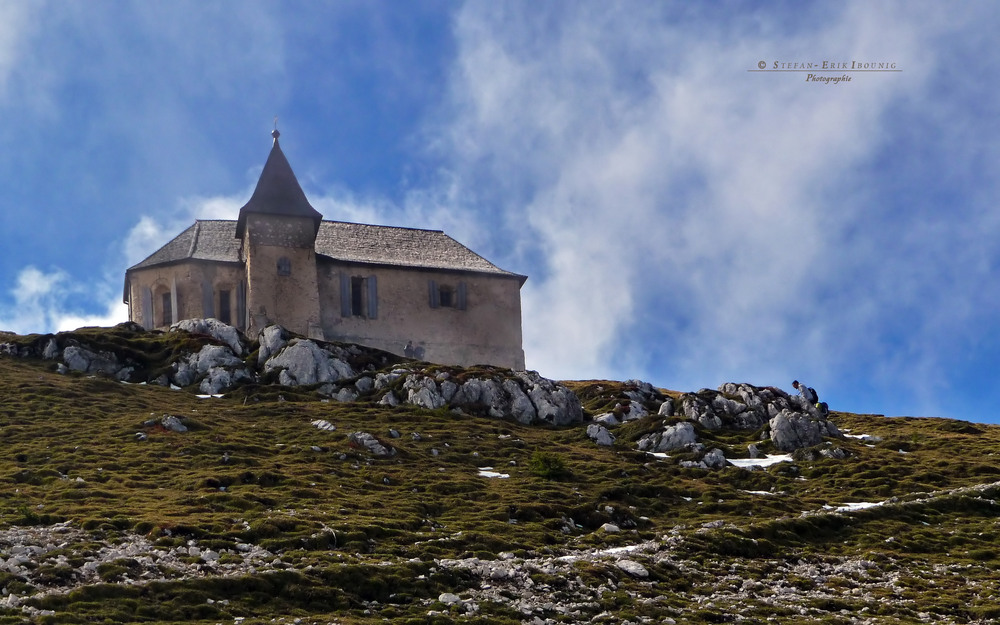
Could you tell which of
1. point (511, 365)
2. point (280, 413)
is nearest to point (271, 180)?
point (511, 365)

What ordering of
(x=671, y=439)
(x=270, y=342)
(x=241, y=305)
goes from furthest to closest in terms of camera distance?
(x=241, y=305) → (x=270, y=342) → (x=671, y=439)

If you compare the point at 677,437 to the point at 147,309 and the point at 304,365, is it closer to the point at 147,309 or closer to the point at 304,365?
the point at 304,365

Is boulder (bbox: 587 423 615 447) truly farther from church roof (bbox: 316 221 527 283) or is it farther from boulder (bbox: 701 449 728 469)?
church roof (bbox: 316 221 527 283)

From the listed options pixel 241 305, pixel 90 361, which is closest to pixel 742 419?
pixel 241 305

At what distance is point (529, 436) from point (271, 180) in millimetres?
35525

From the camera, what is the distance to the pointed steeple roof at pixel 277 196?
8219cm

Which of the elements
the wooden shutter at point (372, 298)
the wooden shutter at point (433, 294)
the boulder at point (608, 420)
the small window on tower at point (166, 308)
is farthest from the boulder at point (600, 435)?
the small window on tower at point (166, 308)

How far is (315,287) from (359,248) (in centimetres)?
769

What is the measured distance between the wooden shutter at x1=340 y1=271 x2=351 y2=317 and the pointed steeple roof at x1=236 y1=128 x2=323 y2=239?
4.48m

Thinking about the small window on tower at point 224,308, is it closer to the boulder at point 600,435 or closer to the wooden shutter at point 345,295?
the wooden shutter at point 345,295

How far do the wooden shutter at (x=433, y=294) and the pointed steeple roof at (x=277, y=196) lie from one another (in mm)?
9857

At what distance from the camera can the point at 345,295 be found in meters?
83.2

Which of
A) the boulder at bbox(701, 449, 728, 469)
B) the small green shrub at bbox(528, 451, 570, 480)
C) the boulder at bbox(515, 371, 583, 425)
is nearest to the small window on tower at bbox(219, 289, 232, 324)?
the boulder at bbox(515, 371, 583, 425)

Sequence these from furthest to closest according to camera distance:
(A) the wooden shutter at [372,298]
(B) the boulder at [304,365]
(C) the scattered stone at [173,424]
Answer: (A) the wooden shutter at [372,298], (B) the boulder at [304,365], (C) the scattered stone at [173,424]
